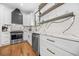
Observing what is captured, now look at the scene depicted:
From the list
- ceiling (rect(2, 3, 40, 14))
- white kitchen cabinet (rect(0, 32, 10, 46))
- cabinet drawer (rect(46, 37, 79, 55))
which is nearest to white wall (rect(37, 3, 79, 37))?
cabinet drawer (rect(46, 37, 79, 55))

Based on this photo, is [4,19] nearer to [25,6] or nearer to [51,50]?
[25,6]

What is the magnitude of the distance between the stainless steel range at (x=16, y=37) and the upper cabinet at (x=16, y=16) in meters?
0.15

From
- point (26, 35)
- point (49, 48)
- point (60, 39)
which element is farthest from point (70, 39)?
point (26, 35)

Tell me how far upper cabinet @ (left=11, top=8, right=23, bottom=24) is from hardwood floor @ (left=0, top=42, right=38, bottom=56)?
30 cm

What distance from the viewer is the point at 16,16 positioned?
38.9 inches

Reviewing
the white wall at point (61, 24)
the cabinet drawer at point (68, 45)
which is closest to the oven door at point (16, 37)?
the white wall at point (61, 24)

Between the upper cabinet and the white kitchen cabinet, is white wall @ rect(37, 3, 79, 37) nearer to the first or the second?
the upper cabinet

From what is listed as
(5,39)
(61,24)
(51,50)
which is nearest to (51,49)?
(51,50)

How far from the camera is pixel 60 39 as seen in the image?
31.5 inches

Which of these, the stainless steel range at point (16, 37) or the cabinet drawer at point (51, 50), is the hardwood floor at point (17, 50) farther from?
the cabinet drawer at point (51, 50)

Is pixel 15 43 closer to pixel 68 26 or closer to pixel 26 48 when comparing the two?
pixel 26 48

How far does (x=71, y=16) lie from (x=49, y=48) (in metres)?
0.49

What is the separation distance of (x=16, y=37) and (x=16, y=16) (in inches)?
11.2

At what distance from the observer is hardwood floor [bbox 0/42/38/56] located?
94 centimetres
